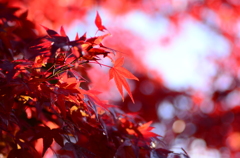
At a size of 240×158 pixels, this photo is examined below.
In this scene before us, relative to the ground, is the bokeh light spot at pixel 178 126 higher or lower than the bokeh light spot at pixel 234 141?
lower

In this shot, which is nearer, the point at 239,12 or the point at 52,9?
the point at 52,9

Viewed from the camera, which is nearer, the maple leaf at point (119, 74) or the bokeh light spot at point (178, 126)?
the maple leaf at point (119, 74)

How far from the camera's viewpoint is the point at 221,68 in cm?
412

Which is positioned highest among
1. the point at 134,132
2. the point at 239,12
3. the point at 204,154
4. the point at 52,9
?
the point at 239,12

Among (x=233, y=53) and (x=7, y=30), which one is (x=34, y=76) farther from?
(x=233, y=53)

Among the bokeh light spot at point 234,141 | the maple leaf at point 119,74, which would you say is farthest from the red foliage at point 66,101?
the bokeh light spot at point 234,141

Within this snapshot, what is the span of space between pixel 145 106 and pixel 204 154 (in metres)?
0.94

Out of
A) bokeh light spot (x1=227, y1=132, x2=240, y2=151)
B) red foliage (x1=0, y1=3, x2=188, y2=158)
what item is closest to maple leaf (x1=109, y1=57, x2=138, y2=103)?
red foliage (x1=0, y1=3, x2=188, y2=158)

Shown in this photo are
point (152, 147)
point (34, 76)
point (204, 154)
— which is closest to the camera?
point (34, 76)

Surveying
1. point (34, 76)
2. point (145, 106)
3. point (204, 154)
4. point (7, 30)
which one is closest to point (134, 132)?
point (34, 76)

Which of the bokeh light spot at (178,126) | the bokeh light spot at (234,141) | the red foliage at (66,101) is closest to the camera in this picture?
the red foliage at (66,101)

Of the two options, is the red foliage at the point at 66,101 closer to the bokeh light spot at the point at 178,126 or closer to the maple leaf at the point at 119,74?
the maple leaf at the point at 119,74

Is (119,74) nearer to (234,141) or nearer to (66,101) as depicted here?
(66,101)

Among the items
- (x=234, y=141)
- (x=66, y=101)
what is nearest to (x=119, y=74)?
(x=66, y=101)
